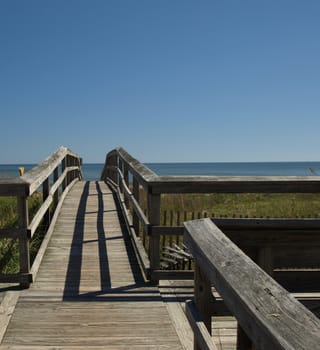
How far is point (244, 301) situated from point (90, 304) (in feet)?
9.58

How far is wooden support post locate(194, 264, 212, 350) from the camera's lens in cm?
220

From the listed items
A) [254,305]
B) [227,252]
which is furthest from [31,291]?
[254,305]

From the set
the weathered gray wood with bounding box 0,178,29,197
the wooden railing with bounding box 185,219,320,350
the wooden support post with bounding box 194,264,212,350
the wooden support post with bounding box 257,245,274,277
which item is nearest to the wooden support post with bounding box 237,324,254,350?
the wooden railing with bounding box 185,219,320,350

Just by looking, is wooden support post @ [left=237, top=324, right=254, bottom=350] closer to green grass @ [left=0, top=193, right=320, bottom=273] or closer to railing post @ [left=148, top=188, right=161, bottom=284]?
railing post @ [left=148, top=188, right=161, bottom=284]

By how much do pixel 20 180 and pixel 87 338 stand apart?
1.80 metres

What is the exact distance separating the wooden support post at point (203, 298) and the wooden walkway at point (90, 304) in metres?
1.21

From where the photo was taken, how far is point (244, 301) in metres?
1.41

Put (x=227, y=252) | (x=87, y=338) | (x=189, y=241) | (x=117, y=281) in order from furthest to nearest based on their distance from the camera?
(x=117, y=281) < (x=87, y=338) < (x=189, y=241) < (x=227, y=252)

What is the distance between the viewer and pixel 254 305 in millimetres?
1362

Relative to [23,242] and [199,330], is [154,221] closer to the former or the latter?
[23,242]

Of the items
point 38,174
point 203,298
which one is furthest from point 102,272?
point 203,298

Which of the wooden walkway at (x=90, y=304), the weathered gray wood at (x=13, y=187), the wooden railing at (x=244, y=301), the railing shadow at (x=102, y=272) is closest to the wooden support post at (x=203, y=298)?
the wooden railing at (x=244, y=301)

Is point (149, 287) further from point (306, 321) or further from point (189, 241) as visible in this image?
point (306, 321)

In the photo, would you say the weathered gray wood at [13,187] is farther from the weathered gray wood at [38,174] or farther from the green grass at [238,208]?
the green grass at [238,208]
